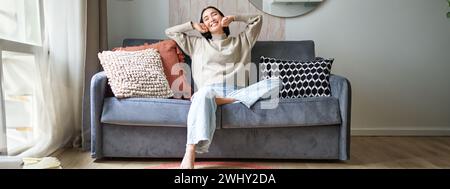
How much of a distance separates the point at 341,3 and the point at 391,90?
2.67 ft

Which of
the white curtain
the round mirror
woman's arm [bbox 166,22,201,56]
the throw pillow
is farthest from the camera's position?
the round mirror

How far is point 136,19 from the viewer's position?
2.71m

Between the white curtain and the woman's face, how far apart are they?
0.77 m

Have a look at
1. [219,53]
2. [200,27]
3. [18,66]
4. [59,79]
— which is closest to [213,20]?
[200,27]

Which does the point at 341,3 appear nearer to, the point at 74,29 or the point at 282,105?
the point at 282,105

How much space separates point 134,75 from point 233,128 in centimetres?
63

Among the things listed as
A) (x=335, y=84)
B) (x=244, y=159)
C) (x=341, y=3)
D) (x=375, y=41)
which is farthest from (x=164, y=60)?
(x=375, y=41)

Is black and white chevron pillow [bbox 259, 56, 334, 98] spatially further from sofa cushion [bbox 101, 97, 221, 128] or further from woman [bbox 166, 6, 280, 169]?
sofa cushion [bbox 101, 97, 221, 128]

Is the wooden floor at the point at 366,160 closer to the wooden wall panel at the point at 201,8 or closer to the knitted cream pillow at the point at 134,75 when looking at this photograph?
the knitted cream pillow at the point at 134,75

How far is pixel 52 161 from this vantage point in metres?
1.66

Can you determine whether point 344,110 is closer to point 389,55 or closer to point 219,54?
point 219,54

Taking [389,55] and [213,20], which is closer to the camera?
[213,20]

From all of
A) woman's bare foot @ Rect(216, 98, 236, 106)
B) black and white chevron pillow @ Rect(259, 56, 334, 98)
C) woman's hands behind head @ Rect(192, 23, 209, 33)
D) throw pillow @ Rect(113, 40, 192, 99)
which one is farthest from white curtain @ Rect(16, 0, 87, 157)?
black and white chevron pillow @ Rect(259, 56, 334, 98)

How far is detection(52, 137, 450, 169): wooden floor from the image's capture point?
1.88 m
